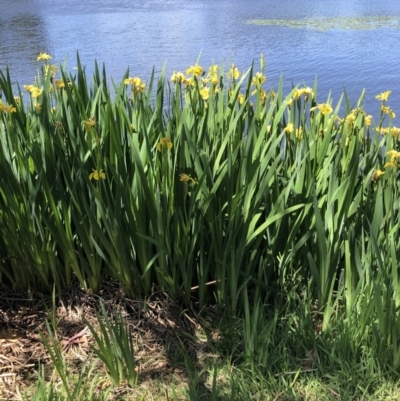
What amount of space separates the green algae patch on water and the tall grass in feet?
25.9

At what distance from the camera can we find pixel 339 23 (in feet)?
32.2

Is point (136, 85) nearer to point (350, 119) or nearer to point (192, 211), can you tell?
point (192, 211)

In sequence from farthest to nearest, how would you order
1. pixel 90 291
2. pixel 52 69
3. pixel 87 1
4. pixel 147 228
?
pixel 87 1 < pixel 52 69 < pixel 90 291 < pixel 147 228

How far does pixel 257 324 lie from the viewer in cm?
179

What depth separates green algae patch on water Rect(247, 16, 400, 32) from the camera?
936 cm

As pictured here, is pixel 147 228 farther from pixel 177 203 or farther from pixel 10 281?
pixel 10 281

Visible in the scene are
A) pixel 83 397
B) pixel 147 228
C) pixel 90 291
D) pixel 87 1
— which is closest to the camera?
pixel 83 397

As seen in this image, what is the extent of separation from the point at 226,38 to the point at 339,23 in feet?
8.41

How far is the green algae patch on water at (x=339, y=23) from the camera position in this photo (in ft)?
30.7

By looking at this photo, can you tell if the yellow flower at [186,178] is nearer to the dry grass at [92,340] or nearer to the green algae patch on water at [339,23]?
the dry grass at [92,340]

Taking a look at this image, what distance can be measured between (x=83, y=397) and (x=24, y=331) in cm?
42

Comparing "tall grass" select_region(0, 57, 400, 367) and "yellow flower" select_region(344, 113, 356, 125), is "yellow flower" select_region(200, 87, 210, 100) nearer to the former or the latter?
"tall grass" select_region(0, 57, 400, 367)

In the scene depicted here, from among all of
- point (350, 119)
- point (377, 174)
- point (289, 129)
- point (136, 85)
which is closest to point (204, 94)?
point (136, 85)

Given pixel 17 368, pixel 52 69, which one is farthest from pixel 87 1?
pixel 17 368
